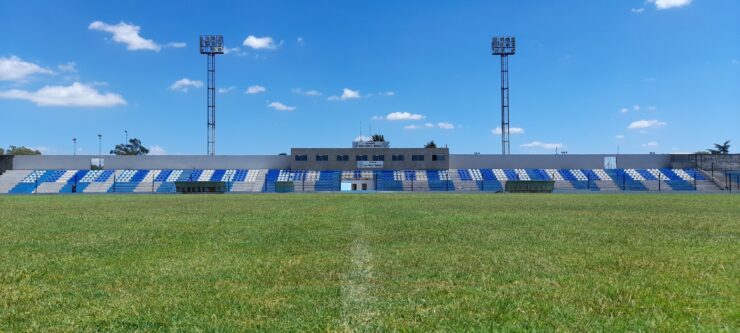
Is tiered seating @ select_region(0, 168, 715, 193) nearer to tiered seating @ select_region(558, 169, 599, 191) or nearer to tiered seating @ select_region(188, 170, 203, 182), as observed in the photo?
tiered seating @ select_region(558, 169, 599, 191)

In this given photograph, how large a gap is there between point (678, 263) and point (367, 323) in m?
5.13

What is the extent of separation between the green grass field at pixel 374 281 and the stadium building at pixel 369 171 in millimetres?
54209

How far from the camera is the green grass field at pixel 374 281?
4594mm

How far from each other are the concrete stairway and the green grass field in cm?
6499

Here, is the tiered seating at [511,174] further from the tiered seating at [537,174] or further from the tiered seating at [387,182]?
the tiered seating at [387,182]

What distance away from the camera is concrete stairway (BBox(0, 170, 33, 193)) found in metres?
66.0

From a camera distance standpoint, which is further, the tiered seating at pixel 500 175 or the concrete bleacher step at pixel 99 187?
the tiered seating at pixel 500 175

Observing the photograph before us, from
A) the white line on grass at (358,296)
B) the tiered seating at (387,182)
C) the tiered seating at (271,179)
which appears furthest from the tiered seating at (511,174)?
the white line on grass at (358,296)

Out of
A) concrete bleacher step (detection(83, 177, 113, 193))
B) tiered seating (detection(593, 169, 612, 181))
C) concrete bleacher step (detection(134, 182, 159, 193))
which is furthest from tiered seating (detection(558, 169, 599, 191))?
concrete bleacher step (detection(83, 177, 113, 193))

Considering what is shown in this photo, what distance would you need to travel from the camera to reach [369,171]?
72.9 metres

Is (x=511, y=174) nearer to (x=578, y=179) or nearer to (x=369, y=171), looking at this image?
(x=578, y=179)

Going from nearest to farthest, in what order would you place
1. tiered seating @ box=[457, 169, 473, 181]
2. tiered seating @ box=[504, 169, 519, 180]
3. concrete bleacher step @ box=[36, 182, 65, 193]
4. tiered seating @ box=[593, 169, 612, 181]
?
concrete bleacher step @ box=[36, 182, 65, 193] → tiered seating @ box=[457, 169, 473, 181] → tiered seating @ box=[593, 169, 612, 181] → tiered seating @ box=[504, 169, 519, 180]

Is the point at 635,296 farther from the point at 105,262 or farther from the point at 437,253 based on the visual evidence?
the point at 105,262

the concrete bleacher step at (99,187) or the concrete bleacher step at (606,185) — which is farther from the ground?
the concrete bleacher step at (606,185)
